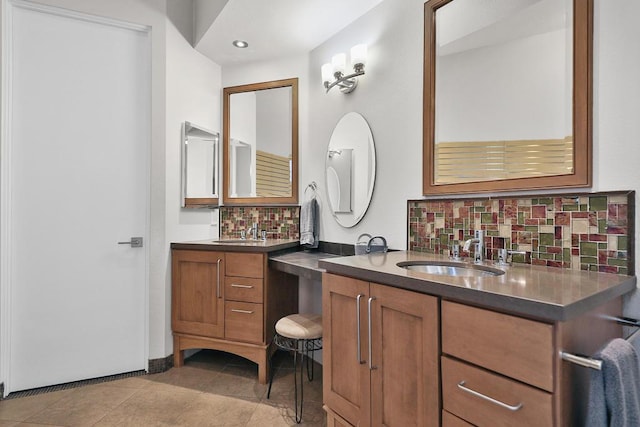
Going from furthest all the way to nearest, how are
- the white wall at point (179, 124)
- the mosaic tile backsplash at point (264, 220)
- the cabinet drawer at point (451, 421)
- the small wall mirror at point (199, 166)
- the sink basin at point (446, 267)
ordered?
the mosaic tile backsplash at point (264, 220) → the small wall mirror at point (199, 166) → the white wall at point (179, 124) → the sink basin at point (446, 267) → the cabinet drawer at point (451, 421)

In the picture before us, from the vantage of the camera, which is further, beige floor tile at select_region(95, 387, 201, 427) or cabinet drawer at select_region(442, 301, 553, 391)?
beige floor tile at select_region(95, 387, 201, 427)

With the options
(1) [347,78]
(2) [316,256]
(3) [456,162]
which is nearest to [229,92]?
(1) [347,78]

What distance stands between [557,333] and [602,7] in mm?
1228

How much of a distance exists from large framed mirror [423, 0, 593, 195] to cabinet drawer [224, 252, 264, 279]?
1185 millimetres

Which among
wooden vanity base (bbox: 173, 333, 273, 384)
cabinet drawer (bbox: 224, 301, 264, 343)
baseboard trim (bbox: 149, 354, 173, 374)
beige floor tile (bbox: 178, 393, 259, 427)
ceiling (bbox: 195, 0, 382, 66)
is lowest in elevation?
beige floor tile (bbox: 178, 393, 259, 427)

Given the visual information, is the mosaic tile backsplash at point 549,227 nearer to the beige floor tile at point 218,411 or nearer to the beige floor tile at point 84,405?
the beige floor tile at point 218,411

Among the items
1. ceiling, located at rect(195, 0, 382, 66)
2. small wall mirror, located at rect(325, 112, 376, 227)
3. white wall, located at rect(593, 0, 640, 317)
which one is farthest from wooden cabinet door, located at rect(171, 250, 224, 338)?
white wall, located at rect(593, 0, 640, 317)

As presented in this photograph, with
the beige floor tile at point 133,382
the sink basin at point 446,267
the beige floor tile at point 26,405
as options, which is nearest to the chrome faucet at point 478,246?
the sink basin at point 446,267

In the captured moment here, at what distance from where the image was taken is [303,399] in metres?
2.12

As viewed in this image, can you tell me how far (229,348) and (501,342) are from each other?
1.96 m

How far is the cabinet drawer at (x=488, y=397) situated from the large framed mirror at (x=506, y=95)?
85cm

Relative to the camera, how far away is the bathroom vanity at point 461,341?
85cm

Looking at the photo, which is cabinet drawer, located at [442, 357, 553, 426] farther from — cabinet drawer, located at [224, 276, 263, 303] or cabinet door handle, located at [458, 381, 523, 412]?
cabinet drawer, located at [224, 276, 263, 303]

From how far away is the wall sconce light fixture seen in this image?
2.23 meters
